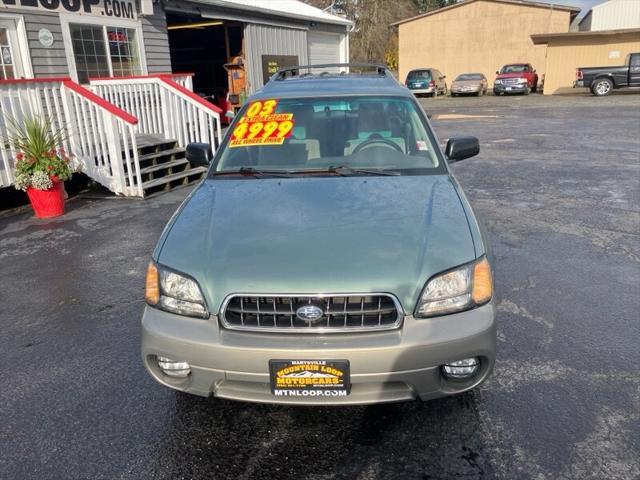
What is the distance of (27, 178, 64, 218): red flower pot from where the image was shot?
6.84 m

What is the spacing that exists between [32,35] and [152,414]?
8.34m

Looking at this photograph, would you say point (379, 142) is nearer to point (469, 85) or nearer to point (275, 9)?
point (275, 9)

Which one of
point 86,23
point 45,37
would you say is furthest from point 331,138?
point 86,23

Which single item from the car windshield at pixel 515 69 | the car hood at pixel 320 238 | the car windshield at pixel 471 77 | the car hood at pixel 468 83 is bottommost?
the car hood at pixel 320 238

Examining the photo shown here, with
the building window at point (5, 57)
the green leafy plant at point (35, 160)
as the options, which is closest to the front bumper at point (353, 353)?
the green leafy plant at point (35, 160)

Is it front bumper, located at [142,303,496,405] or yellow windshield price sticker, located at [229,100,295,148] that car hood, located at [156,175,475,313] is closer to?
front bumper, located at [142,303,496,405]

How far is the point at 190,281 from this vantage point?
2.41m

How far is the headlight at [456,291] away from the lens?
2320 mm

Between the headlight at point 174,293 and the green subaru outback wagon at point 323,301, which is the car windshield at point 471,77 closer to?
the green subaru outback wagon at point 323,301

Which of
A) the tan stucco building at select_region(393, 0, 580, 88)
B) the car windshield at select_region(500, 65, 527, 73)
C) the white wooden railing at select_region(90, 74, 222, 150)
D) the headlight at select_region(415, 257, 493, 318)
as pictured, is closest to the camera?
the headlight at select_region(415, 257, 493, 318)

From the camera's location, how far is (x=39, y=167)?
6.63 m

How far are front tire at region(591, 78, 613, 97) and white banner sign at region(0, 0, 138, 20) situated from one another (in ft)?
75.2

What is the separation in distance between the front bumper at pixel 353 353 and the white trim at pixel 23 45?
8223mm

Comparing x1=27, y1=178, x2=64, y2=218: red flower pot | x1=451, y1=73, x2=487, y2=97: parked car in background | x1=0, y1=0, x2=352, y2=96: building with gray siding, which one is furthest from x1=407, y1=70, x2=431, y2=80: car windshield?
x1=27, y1=178, x2=64, y2=218: red flower pot
